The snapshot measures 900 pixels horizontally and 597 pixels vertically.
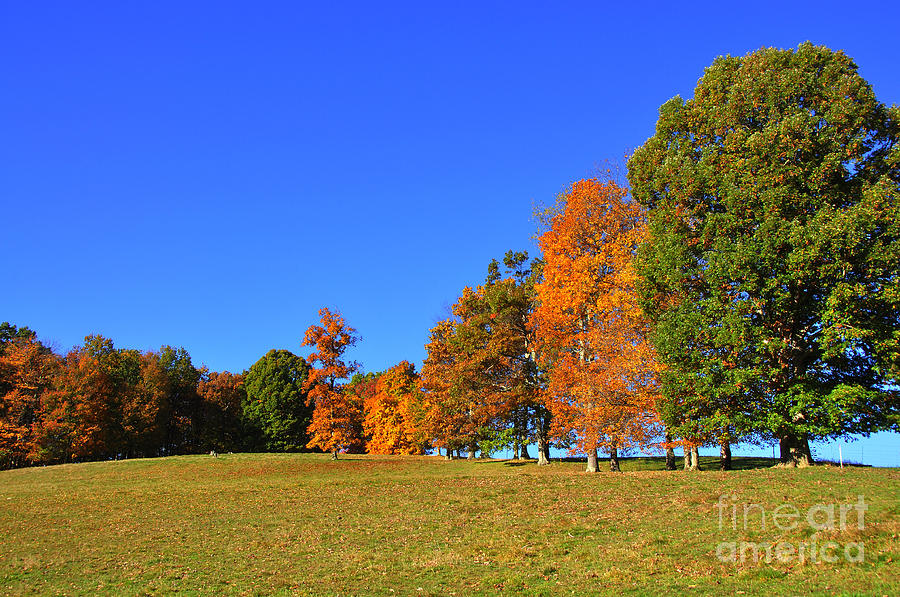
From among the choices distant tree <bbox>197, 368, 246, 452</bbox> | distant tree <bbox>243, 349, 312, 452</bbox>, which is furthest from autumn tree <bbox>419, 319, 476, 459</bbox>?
distant tree <bbox>197, 368, 246, 452</bbox>

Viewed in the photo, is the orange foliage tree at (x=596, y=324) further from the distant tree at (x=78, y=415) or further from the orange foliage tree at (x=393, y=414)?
the distant tree at (x=78, y=415)

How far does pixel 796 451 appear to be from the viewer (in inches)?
982

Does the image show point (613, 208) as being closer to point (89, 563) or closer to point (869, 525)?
point (869, 525)

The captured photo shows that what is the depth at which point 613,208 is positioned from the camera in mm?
33719

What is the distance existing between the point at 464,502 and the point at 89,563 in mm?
14220

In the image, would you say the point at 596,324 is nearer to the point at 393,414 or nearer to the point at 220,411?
the point at 393,414

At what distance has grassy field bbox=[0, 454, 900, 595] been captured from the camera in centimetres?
1320

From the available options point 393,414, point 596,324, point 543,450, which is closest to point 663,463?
point 543,450

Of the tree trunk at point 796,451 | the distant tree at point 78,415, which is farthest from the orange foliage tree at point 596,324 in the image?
the distant tree at point 78,415

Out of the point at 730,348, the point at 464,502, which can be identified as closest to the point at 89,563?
the point at 464,502

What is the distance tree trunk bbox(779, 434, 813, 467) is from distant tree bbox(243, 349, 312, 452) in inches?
3158

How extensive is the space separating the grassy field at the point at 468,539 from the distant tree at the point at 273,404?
61997 mm

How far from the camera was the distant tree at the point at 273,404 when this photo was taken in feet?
313

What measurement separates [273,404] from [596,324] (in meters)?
74.9
